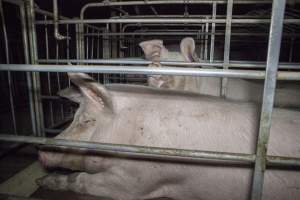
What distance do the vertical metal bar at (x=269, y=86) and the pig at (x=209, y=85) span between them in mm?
1675

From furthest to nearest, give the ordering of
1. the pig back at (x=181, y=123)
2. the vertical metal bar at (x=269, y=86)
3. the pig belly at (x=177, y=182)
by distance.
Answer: the pig back at (x=181, y=123)
the pig belly at (x=177, y=182)
the vertical metal bar at (x=269, y=86)

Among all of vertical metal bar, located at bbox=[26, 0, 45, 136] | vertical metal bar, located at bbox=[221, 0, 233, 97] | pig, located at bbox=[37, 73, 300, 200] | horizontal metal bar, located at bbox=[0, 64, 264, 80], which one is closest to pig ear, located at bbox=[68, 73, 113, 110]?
pig, located at bbox=[37, 73, 300, 200]

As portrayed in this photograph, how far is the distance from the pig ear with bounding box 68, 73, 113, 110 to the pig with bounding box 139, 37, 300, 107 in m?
1.01

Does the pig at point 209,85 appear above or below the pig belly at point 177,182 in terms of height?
above

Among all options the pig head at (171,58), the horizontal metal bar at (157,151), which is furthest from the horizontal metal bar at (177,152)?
the pig head at (171,58)

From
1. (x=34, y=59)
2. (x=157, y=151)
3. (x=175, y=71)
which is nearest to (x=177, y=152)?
(x=157, y=151)

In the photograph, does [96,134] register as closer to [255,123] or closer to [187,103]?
[187,103]

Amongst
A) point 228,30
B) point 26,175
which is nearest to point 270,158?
point 26,175

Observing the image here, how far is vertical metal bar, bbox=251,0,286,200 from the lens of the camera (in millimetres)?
758

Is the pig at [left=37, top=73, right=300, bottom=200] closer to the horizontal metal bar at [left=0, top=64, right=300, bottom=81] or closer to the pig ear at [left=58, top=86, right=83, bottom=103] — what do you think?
the pig ear at [left=58, top=86, right=83, bottom=103]

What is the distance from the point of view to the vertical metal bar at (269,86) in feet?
2.49

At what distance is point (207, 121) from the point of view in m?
1.46

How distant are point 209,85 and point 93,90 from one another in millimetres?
1878

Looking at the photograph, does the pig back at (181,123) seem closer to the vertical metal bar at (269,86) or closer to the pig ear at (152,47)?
the vertical metal bar at (269,86)
